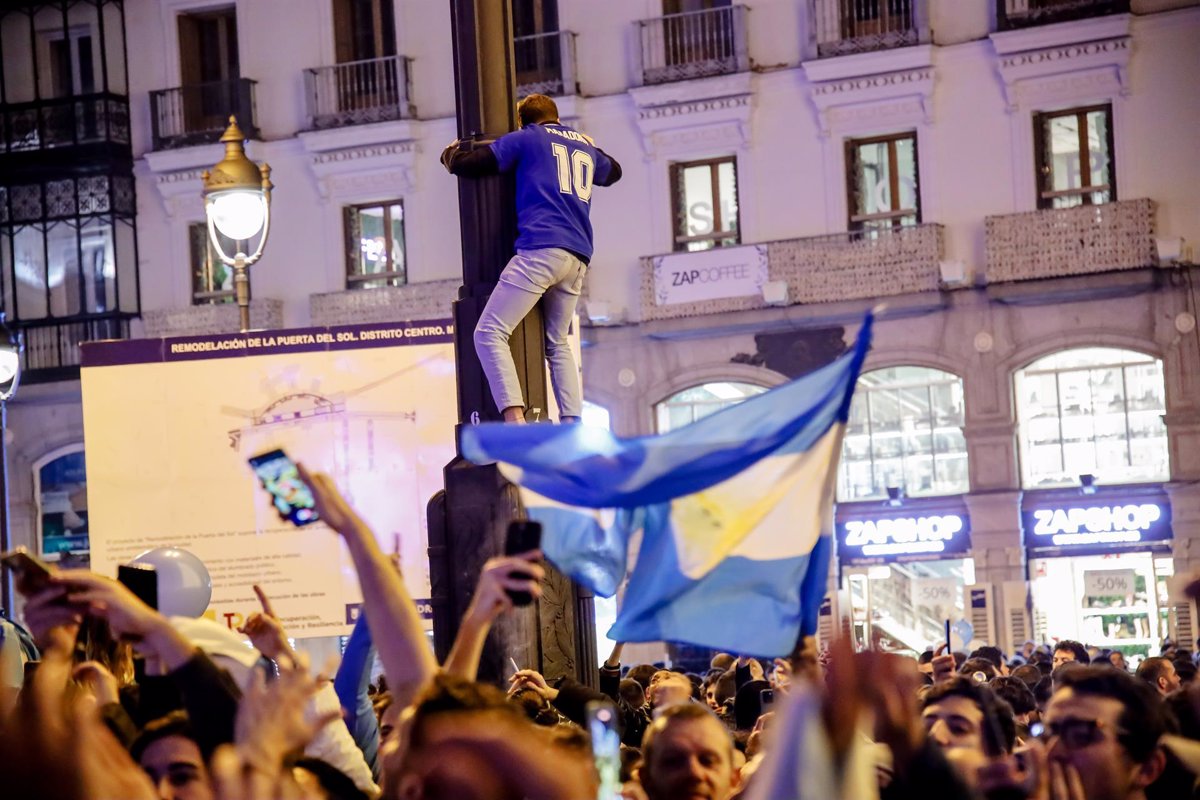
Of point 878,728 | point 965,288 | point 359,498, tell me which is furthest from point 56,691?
point 965,288

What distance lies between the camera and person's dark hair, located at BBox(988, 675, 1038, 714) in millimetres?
7945

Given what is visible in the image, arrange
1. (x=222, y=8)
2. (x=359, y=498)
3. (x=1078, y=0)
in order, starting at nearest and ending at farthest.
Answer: (x=359, y=498) < (x=1078, y=0) < (x=222, y=8)

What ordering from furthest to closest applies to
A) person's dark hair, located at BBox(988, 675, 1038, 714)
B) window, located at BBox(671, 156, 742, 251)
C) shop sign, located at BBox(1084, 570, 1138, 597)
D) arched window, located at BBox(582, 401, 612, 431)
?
arched window, located at BBox(582, 401, 612, 431) < window, located at BBox(671, 156, 742, 251) < shop sign, located at BBox(1084, 570, 1138, 597) < person's dark hair, located at BBox(988, 675, 1038, 714)

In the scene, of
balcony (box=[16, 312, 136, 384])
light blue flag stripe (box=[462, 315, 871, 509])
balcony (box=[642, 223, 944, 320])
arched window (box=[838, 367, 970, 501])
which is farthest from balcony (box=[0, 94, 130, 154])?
light blue flag stripe (box=[462, 315, 871, 509])

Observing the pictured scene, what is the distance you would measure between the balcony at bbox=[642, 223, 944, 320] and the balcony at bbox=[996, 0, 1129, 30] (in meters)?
3.02

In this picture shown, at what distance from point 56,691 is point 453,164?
4508 millimetres

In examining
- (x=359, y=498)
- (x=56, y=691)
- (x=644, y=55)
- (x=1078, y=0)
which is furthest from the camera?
(x=644, y=55)

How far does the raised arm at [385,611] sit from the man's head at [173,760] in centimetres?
44

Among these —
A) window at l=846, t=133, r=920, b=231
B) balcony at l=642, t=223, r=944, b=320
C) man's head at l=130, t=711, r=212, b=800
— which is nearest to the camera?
man's head at l=130, t=711, r=212, b=800

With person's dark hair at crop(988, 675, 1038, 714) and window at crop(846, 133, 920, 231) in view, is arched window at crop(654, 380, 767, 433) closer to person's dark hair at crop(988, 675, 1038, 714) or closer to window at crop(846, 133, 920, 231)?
window at crop(846, 133, 920, 231)

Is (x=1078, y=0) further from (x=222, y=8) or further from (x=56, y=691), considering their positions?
(x=56, y=691)

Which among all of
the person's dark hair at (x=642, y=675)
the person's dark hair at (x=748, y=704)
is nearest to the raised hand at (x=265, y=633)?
the person's dark hair at (x=748, y=704)

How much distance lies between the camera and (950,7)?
87.9 ft

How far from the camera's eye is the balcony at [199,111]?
3064 centimetres
